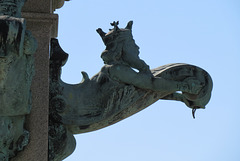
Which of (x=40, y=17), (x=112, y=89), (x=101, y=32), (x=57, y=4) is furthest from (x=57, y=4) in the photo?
(x=112, y=89)

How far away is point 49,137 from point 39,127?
1.90 feet

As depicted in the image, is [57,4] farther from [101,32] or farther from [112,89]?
[112,89]

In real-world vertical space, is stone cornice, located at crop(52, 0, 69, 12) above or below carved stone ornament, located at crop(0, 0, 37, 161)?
above

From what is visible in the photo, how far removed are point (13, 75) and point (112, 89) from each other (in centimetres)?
160

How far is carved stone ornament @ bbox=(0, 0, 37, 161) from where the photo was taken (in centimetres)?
555

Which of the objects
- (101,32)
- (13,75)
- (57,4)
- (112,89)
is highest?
(57,4)

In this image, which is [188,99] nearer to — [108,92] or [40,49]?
[108,92]

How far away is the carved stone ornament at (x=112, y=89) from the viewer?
6.89 metres

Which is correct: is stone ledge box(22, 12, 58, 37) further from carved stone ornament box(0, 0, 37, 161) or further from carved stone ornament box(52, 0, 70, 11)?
carved stone ornament box(52, 0, 70, 11)

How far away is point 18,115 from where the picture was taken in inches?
236

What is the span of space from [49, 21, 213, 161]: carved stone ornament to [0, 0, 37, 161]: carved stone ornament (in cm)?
86

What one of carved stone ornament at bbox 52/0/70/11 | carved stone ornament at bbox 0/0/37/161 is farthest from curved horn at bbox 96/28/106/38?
carved stone ornament at bbox 0/0/37/161

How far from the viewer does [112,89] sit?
7047 mm

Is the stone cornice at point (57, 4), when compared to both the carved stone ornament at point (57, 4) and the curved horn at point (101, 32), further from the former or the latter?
the curved horn at point (101, 32)
